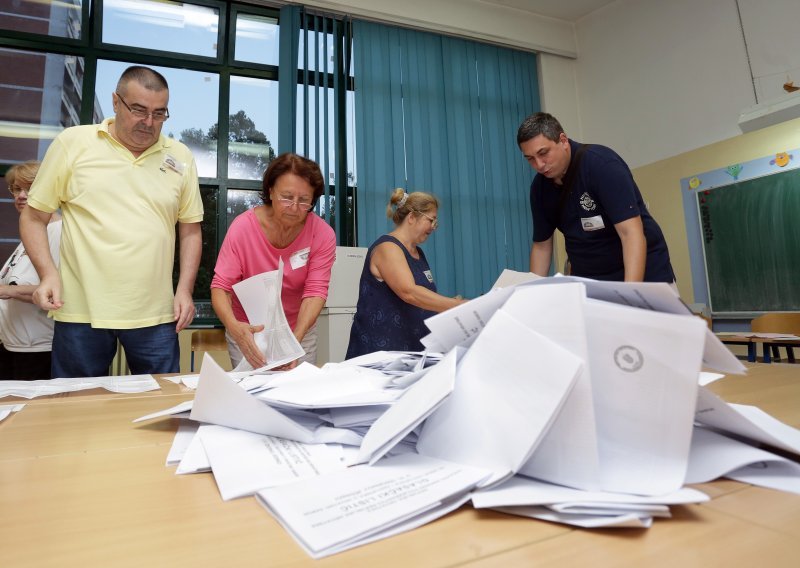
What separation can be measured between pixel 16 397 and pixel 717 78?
4418mm

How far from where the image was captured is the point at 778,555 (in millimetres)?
240

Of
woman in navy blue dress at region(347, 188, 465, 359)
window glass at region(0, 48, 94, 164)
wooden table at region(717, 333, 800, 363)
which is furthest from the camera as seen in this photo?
window glass at region(0, 48, 94, 164)

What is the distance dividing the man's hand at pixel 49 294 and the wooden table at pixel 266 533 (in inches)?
40.2

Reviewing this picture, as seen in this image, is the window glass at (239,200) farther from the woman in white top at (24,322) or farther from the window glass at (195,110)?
the woman in white top at (24,322)

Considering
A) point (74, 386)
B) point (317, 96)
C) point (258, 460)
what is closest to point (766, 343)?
point (258, 460)

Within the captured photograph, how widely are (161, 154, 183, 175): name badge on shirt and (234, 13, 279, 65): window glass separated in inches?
101

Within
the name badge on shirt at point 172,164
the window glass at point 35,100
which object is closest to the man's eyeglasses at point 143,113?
the name badge on shirt at point 172,164

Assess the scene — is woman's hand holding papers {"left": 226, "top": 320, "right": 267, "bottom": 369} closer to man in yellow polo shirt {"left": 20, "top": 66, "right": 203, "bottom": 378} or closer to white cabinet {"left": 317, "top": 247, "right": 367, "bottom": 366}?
man in yellow polo shirt {"left": 20, "top": 66, "right": 203, "bottom": 378}

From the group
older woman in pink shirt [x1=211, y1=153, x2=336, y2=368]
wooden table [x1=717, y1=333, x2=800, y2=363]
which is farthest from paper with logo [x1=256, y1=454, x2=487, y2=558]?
wooden table [x1=717, y1=333, x2=800, y2=363]

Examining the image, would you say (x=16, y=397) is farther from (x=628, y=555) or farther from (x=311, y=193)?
(x=628, y=555)

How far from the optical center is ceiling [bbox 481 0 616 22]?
4277 millimetres

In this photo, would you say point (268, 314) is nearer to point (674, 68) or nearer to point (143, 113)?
point (143, 113)

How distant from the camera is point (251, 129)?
370 cm

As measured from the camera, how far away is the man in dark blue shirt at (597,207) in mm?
1544
